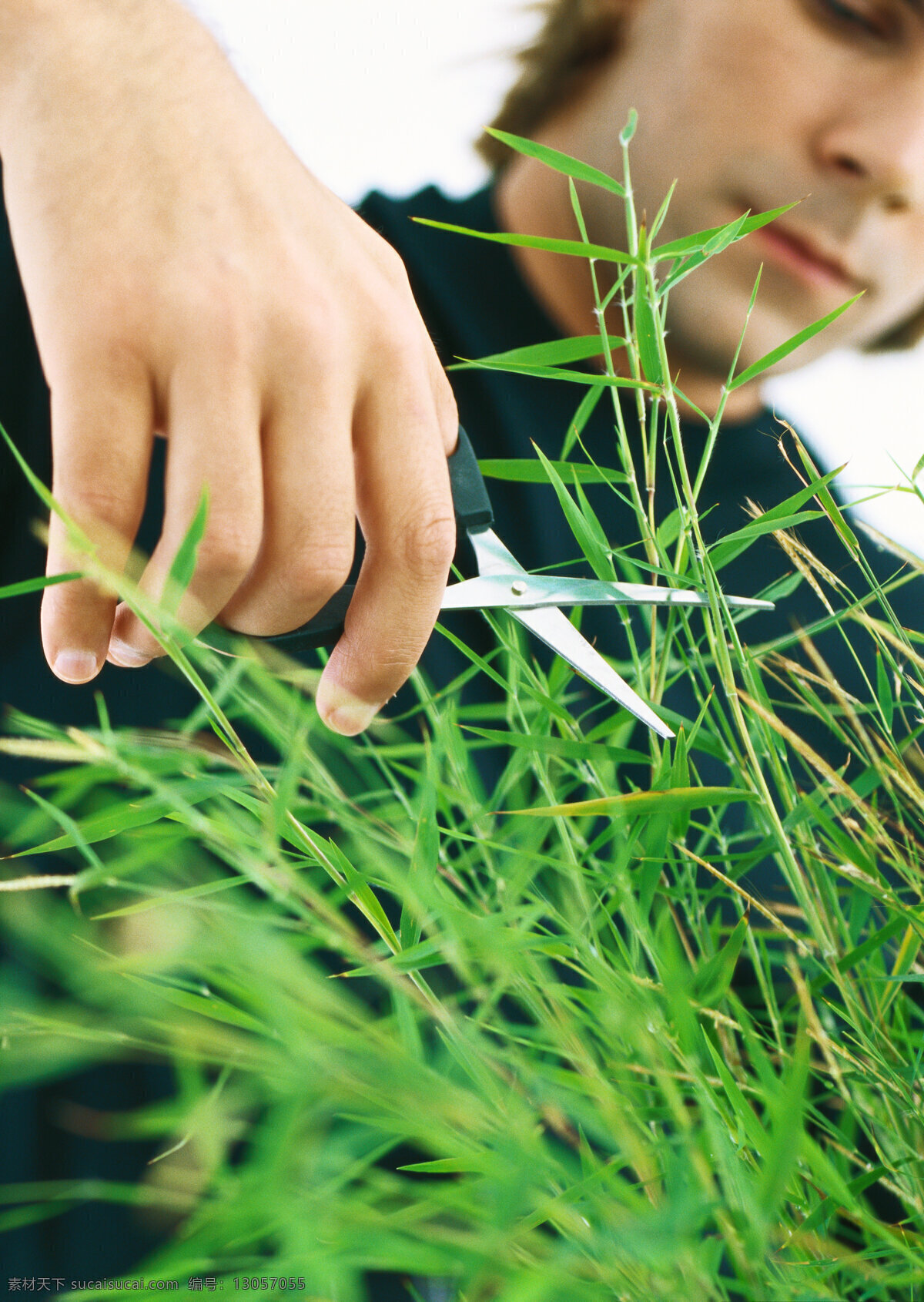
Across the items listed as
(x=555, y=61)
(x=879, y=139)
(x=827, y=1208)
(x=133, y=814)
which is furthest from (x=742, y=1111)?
(x=555, y=61)

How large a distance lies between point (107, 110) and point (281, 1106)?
0.24 meters

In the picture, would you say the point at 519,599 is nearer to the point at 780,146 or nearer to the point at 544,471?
the point at 544,471

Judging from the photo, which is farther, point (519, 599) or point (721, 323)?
point (721, 323)

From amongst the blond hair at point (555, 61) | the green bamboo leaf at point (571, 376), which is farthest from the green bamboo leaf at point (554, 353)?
the blond hair at point (555, 61)

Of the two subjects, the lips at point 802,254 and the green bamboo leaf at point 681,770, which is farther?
the lips at point 802,254

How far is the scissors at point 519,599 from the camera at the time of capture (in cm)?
21

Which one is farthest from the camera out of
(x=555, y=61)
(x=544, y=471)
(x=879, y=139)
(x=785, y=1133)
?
(x=555, y=61)

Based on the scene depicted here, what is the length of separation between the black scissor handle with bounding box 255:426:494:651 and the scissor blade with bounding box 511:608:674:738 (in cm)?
4

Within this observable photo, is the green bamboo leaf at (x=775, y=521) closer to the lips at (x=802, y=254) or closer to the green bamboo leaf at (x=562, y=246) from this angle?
the green bamboo leaf at (x=562, y=246)

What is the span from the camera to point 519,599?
0.25 meters

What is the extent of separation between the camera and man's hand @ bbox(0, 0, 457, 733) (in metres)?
0.20

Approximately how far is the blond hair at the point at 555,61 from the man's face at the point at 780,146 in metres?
0.08

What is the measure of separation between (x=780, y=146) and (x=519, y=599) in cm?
66

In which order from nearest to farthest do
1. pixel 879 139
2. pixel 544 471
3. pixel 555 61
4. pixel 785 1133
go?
pixel 785 1133
pixel 544 471
pixel 879 139
pixel 555 61
